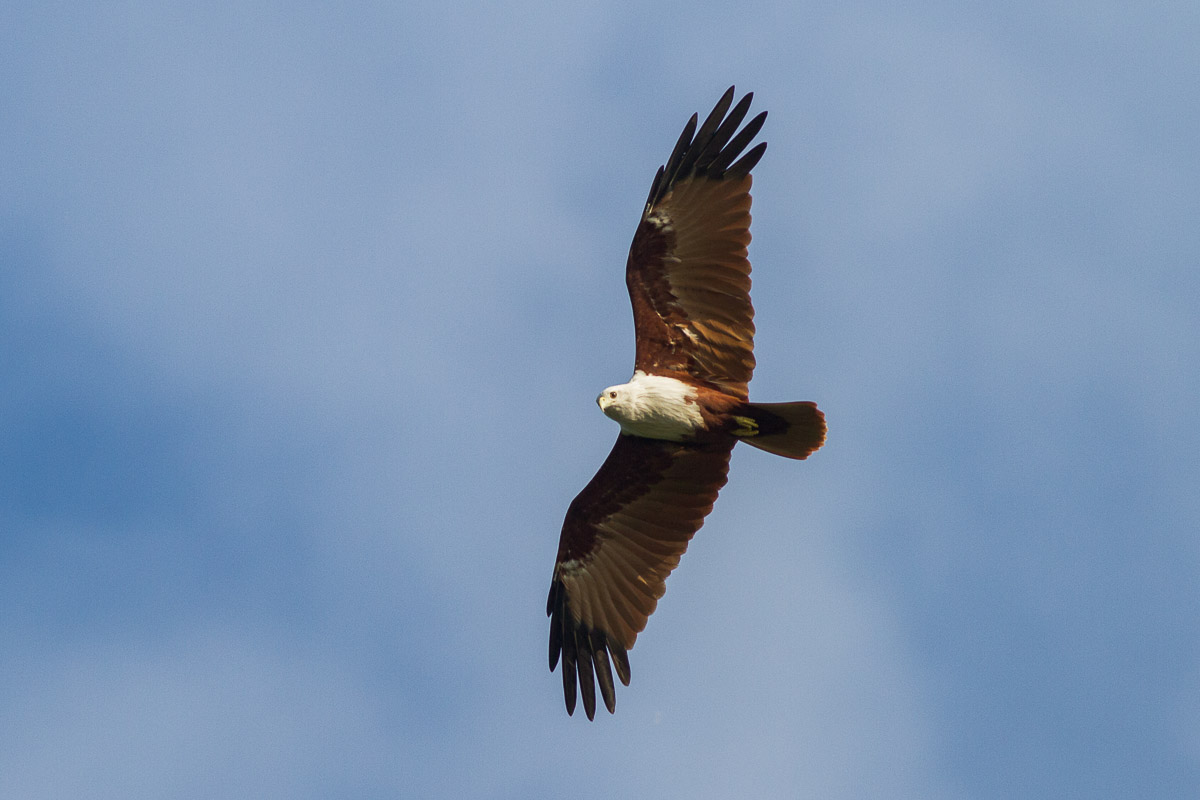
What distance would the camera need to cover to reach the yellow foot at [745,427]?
11.2 m

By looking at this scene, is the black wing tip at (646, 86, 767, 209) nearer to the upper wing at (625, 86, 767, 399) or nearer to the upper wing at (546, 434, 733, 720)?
the upper wing at (625, 86, 767, 399)

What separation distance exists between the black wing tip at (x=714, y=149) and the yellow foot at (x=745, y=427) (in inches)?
78.1

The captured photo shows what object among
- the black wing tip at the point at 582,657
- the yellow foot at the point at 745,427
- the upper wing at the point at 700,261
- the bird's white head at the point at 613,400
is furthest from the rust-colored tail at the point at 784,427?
the black wing tip at the point at 582,657

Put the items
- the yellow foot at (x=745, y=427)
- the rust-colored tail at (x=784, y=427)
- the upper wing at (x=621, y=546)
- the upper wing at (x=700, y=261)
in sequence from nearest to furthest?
the rust-colored tail at (x=784, y=427) < the yellow foot at (x=745, y=427) < the upper wing at (x=700, y=261) < the upper wing at (x=621, y=546)

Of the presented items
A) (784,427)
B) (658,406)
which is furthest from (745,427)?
(658,406)

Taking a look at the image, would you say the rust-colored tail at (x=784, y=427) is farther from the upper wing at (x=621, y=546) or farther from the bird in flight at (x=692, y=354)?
→ the upper wing at (x=621, y=546)

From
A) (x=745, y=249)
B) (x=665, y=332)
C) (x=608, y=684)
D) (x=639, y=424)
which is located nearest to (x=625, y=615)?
(x=608, y=684)

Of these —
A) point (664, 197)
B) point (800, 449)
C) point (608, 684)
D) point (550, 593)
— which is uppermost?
point (664, 197)

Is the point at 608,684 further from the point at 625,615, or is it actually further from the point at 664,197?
the point at 664,197

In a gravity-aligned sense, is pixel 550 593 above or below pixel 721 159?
below

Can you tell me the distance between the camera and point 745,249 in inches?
447

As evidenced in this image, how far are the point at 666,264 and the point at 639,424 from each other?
4.49 ft

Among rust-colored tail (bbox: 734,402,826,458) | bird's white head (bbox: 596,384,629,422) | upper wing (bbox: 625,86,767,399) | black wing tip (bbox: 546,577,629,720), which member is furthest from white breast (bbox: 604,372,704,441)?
black wing tip (bbox: 546,577,629,720)

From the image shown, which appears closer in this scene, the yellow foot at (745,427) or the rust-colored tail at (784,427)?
the rust-colored tail at (784,427)
